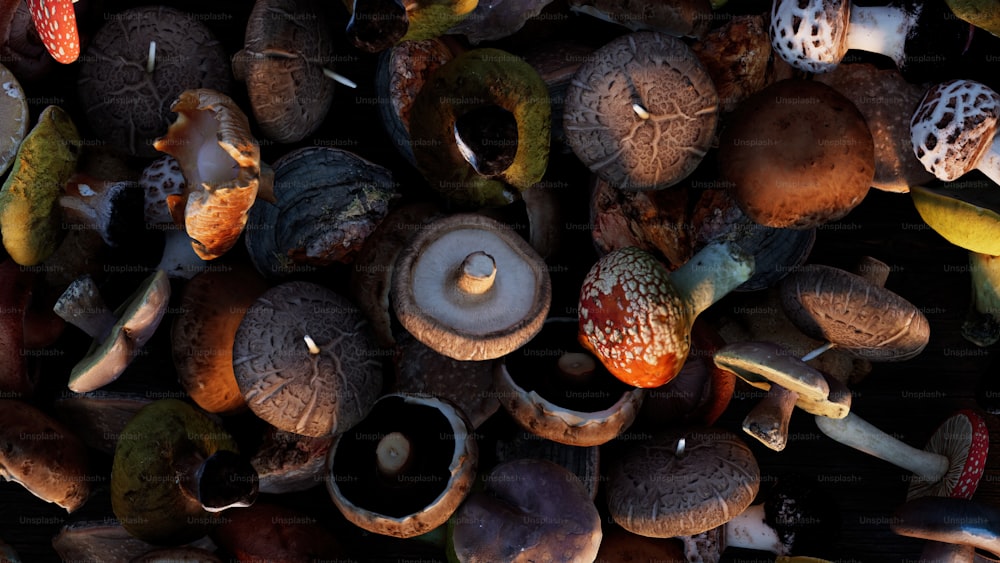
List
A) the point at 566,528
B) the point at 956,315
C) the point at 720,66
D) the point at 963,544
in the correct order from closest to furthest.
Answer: the point at 566,528, the point at 963,544, the point at 720,66, the point at 956,315

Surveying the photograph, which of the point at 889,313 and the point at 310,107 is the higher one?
the point at 310,107

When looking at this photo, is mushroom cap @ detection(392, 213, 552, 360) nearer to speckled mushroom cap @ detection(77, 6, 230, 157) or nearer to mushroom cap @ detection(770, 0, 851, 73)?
speckled mushroom cap @ detection(77, 6, 230, 157)

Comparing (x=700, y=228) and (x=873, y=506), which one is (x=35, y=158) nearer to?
(x=700, y=228)

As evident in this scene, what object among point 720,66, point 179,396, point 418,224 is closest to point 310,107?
point 418,224

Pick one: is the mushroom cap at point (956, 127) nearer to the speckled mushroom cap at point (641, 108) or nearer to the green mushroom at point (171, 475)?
the speckled mushroom cap at point (641, 108)

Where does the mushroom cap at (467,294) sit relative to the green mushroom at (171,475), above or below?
above

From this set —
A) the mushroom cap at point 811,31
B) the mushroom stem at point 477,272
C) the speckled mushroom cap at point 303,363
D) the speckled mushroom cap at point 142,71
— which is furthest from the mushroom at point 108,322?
the mushroom cap at point 811,31
